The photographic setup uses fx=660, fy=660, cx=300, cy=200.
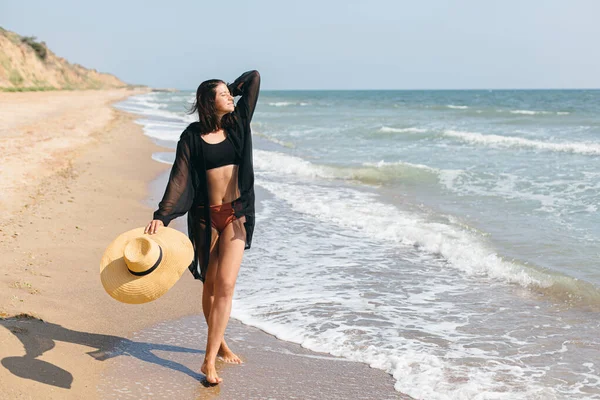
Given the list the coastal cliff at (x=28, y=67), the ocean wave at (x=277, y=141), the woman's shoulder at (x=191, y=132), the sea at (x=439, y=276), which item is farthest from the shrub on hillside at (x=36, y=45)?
the woman's shoulder at (x=191, y=132)

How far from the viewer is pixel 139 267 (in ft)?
11.8

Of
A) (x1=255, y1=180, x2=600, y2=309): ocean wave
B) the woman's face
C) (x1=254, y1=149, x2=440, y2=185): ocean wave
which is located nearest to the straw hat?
the woman's face

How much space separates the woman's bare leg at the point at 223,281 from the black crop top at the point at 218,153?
368 mm

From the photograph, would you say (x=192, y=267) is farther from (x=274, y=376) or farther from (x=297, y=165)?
(x=297, y=165)

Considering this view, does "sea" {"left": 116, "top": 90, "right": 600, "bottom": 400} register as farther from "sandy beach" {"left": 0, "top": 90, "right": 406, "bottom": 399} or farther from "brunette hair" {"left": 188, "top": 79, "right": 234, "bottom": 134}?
"brunette hair" {"left": 188, "top": 79, "right": 234, "bottom": 134}

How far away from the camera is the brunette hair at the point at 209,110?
3.86 meters

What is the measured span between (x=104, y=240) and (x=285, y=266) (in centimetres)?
200

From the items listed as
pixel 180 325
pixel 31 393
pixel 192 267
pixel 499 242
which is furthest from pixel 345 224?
pixel 31 393

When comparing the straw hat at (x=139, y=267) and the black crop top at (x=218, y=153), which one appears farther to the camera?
the black crop top at (x=218, y=153)

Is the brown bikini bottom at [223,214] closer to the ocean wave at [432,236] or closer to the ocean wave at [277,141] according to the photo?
the ocean wave at [432,236]

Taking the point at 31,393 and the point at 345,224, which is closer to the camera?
the point at 31,393

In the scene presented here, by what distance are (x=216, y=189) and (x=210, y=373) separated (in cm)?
Answer: 108

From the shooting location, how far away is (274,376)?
402cm

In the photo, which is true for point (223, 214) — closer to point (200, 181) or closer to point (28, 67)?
point (200, 181)
